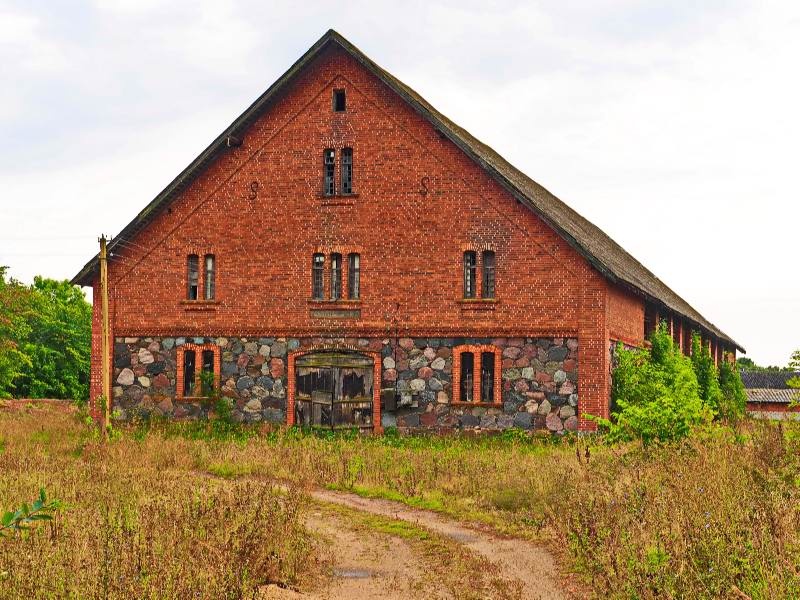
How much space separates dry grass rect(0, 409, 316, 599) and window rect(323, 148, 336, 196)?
34.7 feet

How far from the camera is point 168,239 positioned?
83.7ft

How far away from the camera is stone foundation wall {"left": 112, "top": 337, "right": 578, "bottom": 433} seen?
2248 centimetres

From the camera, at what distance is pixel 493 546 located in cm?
1201

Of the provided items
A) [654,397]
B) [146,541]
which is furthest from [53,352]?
[146,541]

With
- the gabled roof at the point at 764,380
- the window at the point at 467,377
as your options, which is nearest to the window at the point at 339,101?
the window at the point at 467,377

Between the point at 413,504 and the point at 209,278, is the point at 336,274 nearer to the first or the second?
the point at 209,278

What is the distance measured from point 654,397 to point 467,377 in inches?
192

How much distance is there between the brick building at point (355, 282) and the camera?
22.7 metres

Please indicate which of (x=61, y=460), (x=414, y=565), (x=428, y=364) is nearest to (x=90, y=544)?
(x=414, y=565)

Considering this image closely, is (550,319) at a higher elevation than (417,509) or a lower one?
higher

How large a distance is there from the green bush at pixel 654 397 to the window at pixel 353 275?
22.9 ft

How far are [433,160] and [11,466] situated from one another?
12.5 m

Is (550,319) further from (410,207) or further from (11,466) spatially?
(11,466)

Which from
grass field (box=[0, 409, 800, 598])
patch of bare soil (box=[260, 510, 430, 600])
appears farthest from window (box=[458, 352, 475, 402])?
patch of bare soil (box=[260, 510, 430, 600])
